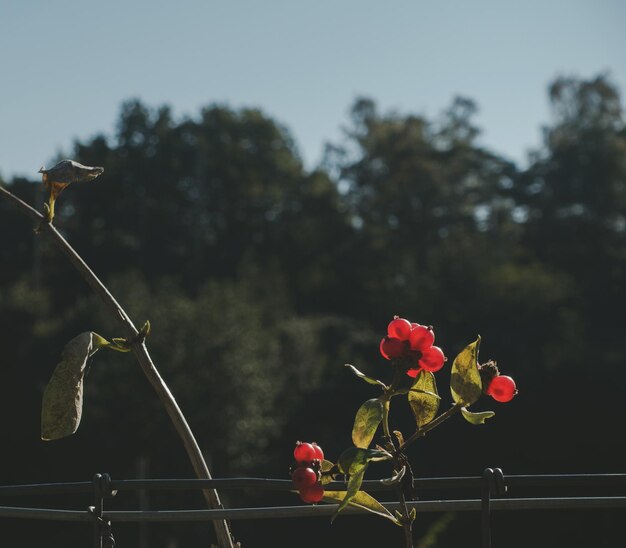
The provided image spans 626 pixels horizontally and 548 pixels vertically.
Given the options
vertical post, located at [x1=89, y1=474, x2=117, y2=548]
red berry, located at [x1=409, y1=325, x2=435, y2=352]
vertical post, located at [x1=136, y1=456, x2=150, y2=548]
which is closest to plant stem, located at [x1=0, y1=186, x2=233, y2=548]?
vertical post, located at [x1=89, y1=474, x2=117, y2=548]

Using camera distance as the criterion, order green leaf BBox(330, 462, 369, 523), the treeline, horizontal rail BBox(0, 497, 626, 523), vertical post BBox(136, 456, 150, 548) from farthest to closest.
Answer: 1. the treeline
2. vertical post BBox(136, 456, 150, 548)
3. horizontal rail BBox(0, 497, 626, 523)
4. green leaf BBox(330, 462, 369, 523)

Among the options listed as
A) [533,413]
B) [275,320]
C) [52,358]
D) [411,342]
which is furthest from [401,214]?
[411,342]

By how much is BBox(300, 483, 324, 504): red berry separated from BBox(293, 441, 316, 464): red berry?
31 millimetres

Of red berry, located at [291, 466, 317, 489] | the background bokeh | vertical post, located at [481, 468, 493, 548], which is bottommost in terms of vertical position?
vertical post, located at [481, 468, 493, 548]

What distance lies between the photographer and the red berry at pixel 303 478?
0.94 metres

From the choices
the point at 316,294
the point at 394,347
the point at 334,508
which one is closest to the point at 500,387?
the point at 394,347

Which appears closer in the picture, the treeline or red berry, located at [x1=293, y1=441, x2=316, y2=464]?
red berry, located at [x1=293, y1=441, x2=316, y2=464]

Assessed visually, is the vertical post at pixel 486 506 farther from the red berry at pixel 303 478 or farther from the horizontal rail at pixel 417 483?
the red berry at pixel 303 478

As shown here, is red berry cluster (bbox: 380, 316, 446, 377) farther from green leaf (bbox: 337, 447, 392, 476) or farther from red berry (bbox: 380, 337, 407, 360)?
green leaf (bbox: 337, 447, 392, 476)

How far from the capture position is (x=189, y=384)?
21.0m

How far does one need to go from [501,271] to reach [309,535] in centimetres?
1024

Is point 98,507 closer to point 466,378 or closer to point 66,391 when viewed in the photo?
point 66,391

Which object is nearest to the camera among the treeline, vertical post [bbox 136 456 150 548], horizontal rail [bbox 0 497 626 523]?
horizontal rail [bbox 0 497 626 523]

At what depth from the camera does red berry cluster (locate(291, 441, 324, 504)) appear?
95cm
